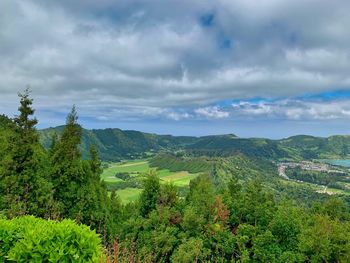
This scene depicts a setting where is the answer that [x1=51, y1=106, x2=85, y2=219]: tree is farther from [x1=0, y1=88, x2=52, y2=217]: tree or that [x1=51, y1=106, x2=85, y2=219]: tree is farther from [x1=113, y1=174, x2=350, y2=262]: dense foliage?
[x1=113, y1=174, x2=350, y2=262]: dense foliage

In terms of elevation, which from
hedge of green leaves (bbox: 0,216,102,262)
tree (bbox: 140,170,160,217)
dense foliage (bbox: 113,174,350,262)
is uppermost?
hedge of green leaves (bbox: 0,216,102,262)

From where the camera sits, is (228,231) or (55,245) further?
(228,231)

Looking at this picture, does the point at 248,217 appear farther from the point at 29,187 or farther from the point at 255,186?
the point at 29,187

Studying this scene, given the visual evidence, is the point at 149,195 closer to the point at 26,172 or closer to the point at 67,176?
the point at 67,176

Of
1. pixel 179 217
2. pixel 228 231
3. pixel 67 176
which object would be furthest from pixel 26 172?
pixel 228 231

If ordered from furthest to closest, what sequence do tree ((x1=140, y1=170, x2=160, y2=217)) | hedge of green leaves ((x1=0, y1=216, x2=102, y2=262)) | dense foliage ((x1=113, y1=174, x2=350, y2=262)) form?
tree ((x1=140, y1=170, x2=160, y2=217)) → dense foliage ((x1=113, y1=174, x2=350, y2=262)) → hedge of green leaves ((x1=0, y1=216, x2=102, y2=262))

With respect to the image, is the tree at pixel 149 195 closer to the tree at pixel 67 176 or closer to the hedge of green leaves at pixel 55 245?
the tree at pixel 67 176

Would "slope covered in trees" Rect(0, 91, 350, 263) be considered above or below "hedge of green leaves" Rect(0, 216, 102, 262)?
below

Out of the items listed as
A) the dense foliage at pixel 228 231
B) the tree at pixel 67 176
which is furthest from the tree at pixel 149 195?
the tree at pixel 67 176

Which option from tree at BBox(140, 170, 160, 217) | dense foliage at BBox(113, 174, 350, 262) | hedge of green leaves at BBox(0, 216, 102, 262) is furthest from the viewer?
tree at BBox(140, 170, 160, 217)

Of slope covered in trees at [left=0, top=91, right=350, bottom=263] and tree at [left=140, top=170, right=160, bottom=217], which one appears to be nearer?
slope covered in trees at [left=0, top=91, right=350, bottom=263]

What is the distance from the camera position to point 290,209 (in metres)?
26.4

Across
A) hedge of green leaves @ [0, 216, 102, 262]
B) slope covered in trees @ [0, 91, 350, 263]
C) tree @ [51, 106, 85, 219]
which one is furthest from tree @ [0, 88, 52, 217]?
hedge of green leaves @ [0, 216, 102, 262]

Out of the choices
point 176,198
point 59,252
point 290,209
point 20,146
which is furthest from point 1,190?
point 290,209
